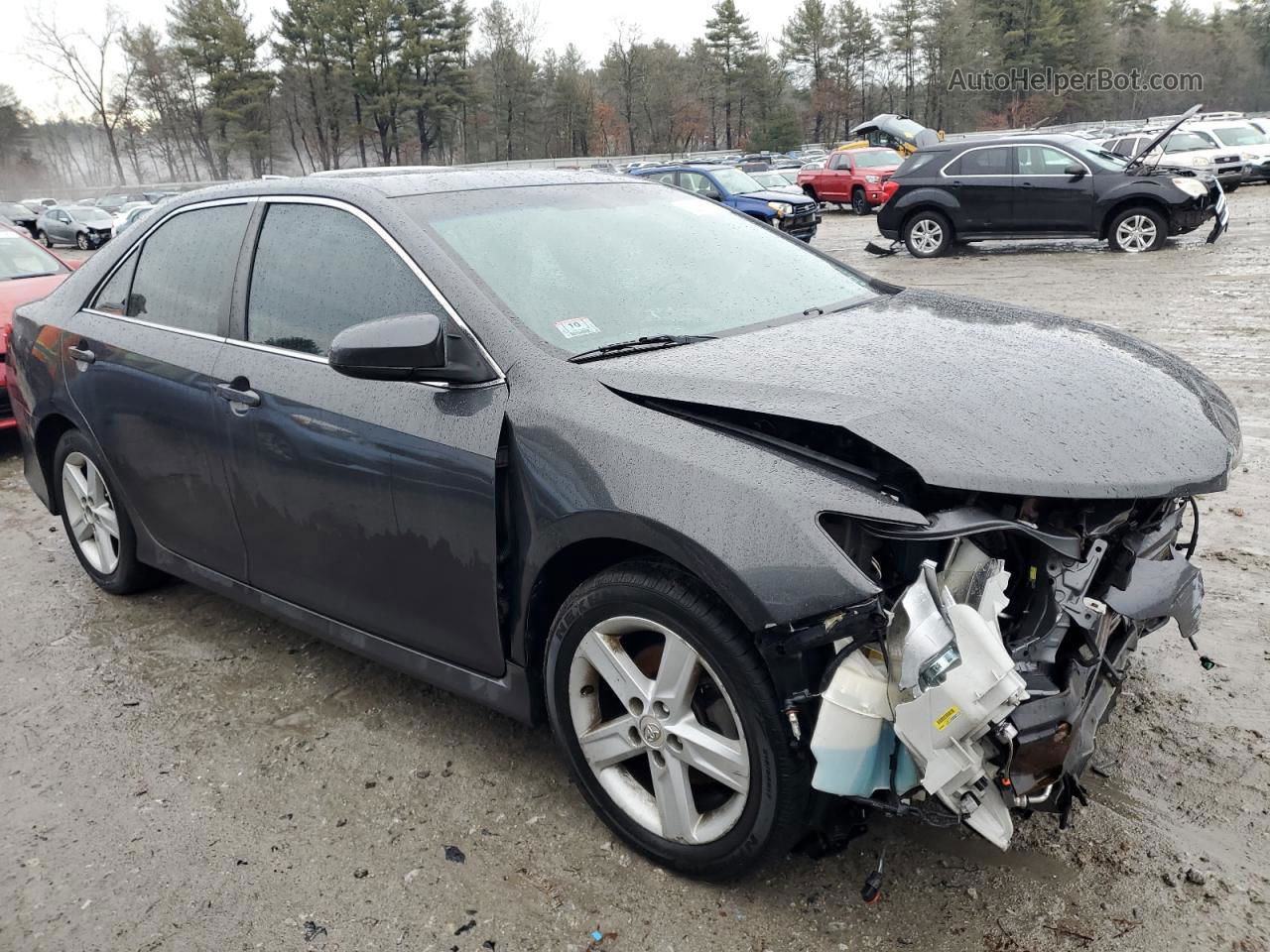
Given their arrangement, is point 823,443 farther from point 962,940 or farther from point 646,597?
point 962,940

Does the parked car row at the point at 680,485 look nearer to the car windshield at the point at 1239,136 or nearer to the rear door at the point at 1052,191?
the rear door at the point at 1052,191

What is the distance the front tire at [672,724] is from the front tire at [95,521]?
253 cm

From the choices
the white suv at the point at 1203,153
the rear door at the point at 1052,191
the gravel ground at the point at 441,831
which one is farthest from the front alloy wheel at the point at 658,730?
the white suv at the point at 1203,153

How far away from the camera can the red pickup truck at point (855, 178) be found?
26.9 metres

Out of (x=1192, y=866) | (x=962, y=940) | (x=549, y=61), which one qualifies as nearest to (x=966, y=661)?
(x=962, y=940)

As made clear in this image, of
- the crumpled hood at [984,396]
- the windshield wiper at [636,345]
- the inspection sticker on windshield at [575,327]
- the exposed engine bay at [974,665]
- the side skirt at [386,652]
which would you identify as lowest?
the side skirt at [386,652]

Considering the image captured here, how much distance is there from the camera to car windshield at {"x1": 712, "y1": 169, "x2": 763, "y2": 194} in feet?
66.0

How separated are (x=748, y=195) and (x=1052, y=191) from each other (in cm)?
625

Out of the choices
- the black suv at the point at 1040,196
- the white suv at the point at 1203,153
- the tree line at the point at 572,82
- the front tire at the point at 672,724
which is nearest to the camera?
the front tire at the point at 672,724

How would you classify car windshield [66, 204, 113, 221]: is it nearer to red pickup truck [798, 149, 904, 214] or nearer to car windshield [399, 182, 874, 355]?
red pickup truck [798, 149, 904, 214]

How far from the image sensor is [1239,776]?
109 inches

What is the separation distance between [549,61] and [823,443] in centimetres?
9132

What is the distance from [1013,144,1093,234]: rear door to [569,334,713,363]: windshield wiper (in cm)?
1426

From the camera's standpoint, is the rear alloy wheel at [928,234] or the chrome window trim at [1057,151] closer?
the chrome window trim at [1057,151]
